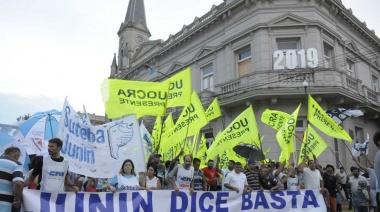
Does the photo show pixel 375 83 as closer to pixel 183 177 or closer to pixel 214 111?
pixel 214 111

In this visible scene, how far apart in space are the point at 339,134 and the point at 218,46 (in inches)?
493

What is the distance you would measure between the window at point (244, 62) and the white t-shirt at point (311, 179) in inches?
405

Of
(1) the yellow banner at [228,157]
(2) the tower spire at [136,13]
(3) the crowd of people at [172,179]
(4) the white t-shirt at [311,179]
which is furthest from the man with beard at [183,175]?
(2) the tower spire at [136,13]

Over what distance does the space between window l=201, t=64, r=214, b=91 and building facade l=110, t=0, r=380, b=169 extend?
0.20 feet

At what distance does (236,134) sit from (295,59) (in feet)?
31.0

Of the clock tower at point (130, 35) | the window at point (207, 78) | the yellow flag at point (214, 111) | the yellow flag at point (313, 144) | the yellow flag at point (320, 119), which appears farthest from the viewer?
the clock tower at point (130, 35)

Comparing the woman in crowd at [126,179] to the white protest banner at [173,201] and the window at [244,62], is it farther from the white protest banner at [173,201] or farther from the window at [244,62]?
the window at [244,62]

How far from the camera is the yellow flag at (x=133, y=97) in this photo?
7.24m

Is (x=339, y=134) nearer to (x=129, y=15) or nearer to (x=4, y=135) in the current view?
(x=4, y=135)

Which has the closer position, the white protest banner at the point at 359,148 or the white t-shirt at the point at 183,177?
the white t-shirt at the point at 183,177

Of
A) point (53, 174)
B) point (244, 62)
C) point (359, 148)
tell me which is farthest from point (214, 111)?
point (244, 62)

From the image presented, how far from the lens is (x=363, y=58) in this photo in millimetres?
20891

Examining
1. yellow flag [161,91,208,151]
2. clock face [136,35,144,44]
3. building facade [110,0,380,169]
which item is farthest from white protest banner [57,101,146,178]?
clock face [136,35,144,44]

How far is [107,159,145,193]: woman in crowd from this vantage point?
6.25 m
